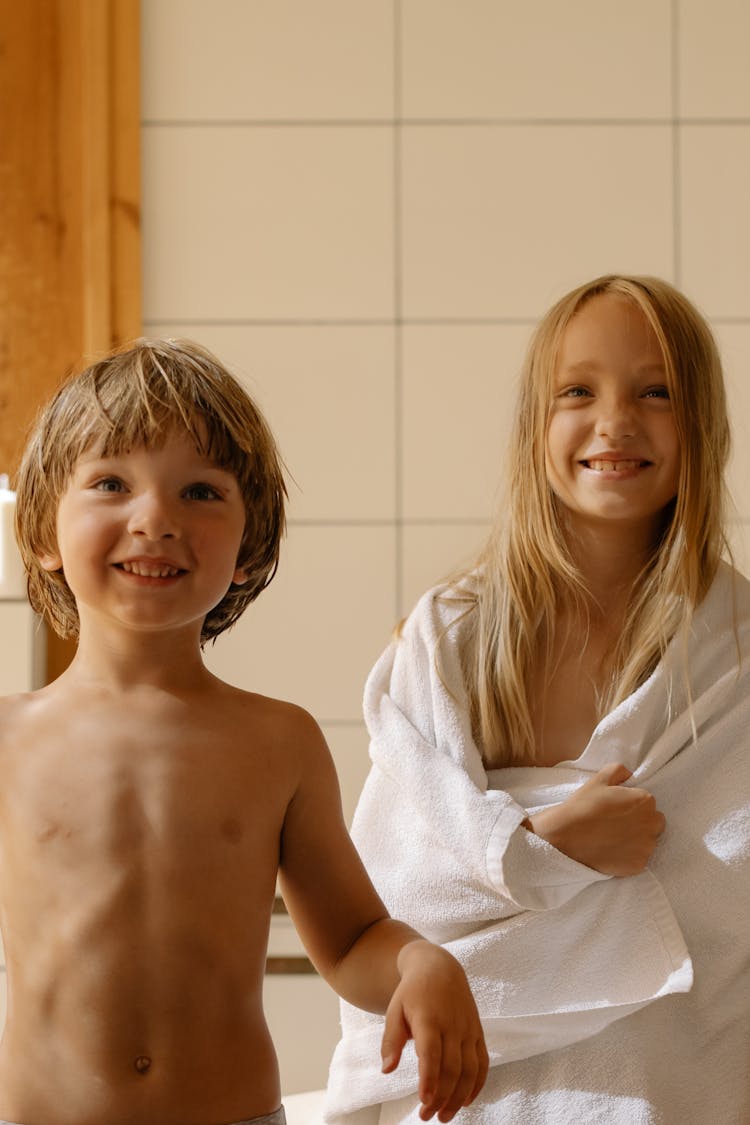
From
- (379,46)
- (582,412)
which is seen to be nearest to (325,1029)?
(582,412)

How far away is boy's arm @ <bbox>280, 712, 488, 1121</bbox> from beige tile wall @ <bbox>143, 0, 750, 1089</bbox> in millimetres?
1075

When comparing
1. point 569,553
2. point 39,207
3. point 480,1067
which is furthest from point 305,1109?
point 39,207

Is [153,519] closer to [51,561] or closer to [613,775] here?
[51,561]

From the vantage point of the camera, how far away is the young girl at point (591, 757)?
1.03m

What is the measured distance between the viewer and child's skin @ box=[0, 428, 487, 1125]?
2.28 feet

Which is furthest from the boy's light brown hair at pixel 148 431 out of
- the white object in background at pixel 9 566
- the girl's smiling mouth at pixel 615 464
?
the white object in background at pixel 9 566

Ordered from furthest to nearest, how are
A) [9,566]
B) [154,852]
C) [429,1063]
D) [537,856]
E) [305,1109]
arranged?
[9,566] → [305,1109] → [537,856] → [154,852] → [429,1063]

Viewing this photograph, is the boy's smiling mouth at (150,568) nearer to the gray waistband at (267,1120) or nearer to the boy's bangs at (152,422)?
the boy's bangs at (152,422)

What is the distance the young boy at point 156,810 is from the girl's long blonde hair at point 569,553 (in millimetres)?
362

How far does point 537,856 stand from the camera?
1.01 m

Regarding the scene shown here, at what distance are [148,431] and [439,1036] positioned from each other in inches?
13.5

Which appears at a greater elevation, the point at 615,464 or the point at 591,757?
the point at 615,464

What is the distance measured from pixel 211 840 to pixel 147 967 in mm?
73

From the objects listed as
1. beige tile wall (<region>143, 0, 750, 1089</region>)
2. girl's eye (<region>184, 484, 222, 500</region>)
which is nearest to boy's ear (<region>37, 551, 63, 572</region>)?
girl's eye (<region>184, 484, 222, 500</region>)
